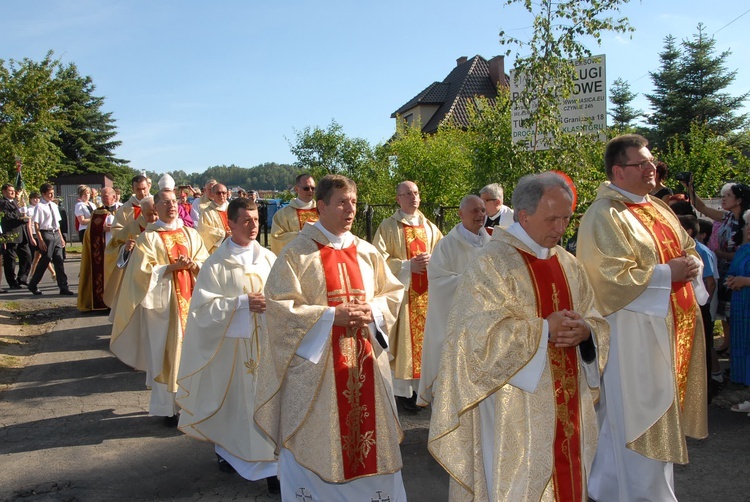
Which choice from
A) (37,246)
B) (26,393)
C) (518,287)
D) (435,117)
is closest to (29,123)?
(37,246)

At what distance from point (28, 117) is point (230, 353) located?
1953 cm

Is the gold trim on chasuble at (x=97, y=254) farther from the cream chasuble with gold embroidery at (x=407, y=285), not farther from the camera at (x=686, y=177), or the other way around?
the camera at (x=686, y=177)

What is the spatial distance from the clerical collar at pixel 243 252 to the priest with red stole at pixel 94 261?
6.99 m

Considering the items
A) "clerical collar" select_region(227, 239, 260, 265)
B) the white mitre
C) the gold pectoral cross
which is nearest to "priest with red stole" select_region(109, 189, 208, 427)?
the white mitre

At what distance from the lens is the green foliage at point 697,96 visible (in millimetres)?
31344

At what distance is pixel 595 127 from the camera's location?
7.86 m

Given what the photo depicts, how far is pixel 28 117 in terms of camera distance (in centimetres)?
2094

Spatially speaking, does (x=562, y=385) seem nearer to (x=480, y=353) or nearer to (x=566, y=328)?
(x=566, y=328)

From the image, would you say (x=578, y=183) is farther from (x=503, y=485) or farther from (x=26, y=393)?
(x=26, y=393)

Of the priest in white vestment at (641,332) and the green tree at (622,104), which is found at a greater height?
the green tree at (622,104)

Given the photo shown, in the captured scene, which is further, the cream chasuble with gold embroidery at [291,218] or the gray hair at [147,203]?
the cream chasuble with gold embroidery at [291,218]

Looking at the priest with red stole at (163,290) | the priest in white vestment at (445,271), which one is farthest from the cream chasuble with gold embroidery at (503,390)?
the priest with red stole at (163,290)

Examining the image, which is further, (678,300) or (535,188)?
(678,300)

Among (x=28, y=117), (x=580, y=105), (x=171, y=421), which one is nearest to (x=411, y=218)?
(x=580, y=105)
